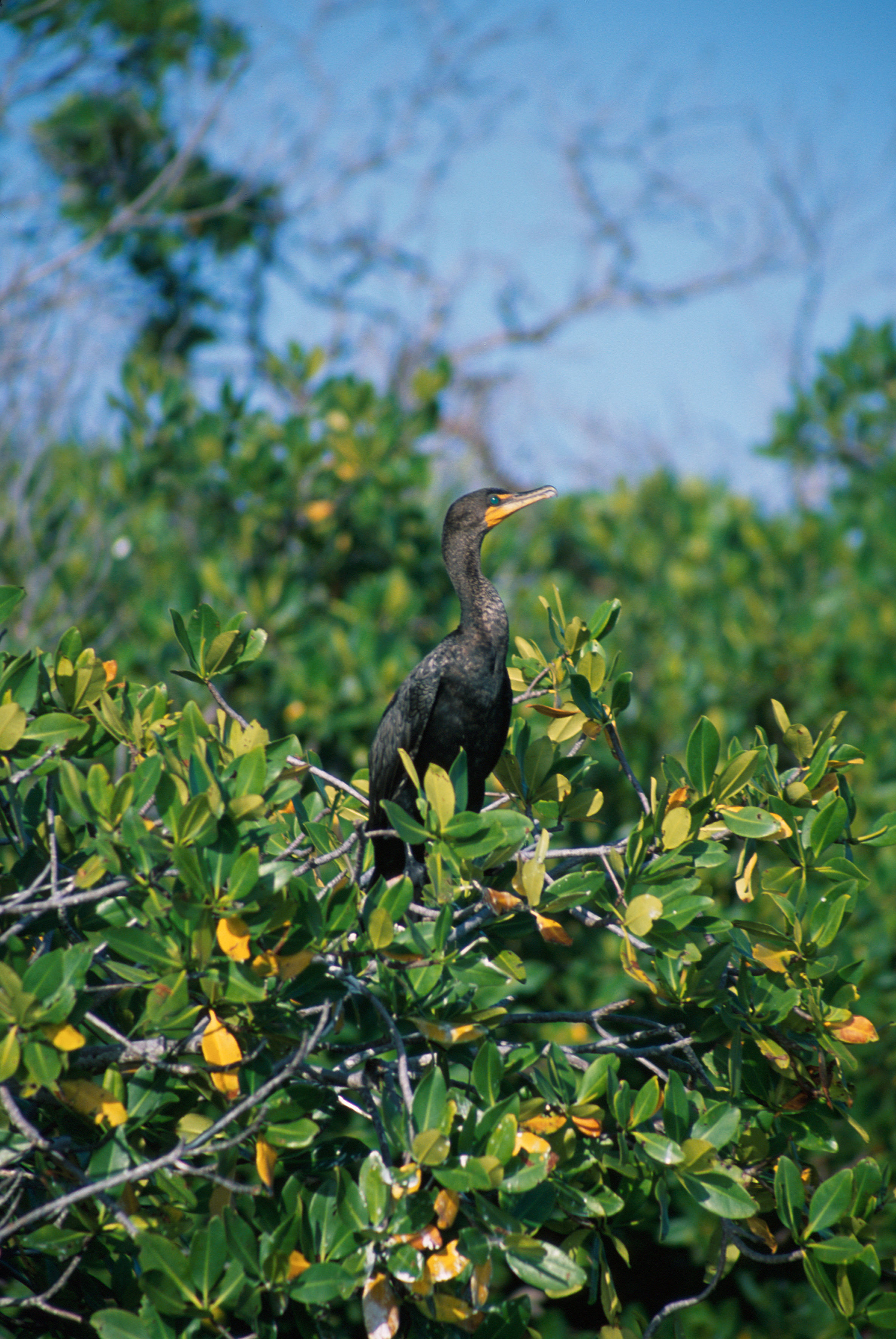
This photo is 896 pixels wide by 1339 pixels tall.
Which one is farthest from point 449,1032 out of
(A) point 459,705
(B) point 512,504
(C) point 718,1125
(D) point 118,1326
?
(B) point 512,504

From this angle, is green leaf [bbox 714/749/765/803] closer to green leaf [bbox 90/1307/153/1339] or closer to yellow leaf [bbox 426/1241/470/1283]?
yellow leaf [bbox 426/1241/470/1283]

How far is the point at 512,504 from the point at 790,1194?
1919 mm

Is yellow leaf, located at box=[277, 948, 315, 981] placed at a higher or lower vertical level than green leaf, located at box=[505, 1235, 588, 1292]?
higher

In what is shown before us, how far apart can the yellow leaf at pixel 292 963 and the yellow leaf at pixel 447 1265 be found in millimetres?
474

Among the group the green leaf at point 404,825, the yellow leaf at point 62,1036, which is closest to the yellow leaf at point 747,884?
the green leaf at point 404,825

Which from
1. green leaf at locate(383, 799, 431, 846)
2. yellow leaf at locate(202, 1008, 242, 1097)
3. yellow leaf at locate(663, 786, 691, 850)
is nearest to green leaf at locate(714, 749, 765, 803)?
yellow leaf at locate(663, 786, 691, 850)

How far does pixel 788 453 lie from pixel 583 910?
5.78 m

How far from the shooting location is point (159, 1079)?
166cm


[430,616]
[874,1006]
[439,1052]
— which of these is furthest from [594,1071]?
[430,616]

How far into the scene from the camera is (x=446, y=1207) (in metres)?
1.53

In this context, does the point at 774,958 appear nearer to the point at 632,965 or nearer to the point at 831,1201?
the point at 632,965

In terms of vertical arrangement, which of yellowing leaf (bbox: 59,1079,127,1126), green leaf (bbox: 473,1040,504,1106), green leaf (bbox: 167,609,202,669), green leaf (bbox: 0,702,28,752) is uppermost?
green leaf (bbox: 0,702,28,752)

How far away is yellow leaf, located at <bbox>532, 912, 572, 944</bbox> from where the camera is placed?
183cm

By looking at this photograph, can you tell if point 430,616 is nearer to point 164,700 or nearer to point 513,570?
point 513,570
